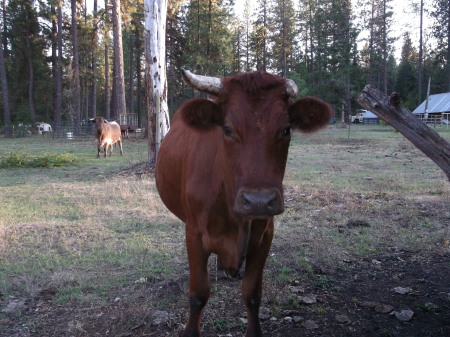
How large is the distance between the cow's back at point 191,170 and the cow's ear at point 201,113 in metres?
0.14

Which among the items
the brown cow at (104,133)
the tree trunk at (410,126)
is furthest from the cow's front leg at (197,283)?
the brown cow at (104,133)

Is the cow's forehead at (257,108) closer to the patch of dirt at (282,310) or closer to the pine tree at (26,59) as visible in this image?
the patch of dirt at (282,310)

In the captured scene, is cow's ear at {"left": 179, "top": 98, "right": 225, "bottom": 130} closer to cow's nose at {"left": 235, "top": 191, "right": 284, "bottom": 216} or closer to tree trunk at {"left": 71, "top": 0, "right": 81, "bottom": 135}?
cow's nose at {"left": 235, "top": 191, "right": 284, "bottom": 216}

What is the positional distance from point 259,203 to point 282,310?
171 centimetres

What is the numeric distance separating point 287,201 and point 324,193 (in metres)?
1.00

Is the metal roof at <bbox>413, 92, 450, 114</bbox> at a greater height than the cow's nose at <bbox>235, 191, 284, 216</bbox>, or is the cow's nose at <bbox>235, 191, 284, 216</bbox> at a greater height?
the metal roof at <bbox>413, 92, 450, 114</bbox>

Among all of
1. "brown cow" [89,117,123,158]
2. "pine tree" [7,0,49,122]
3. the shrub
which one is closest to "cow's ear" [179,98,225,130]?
the shrub

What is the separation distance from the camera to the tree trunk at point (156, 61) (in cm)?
996

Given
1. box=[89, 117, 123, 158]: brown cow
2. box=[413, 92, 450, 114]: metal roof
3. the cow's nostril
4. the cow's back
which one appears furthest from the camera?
box=[413, 92, 450, 114]: metal roof

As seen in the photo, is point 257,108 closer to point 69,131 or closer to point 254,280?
point 254,280

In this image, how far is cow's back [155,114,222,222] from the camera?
9.41ft

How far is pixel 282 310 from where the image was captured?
340 cm

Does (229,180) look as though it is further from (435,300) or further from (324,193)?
(324,193)

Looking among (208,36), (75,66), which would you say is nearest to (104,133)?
(75,66)
